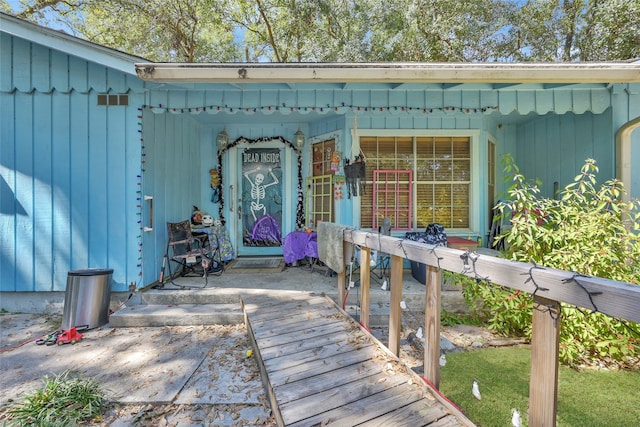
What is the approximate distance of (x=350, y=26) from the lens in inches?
426

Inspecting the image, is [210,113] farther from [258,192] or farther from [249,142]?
[258,192]

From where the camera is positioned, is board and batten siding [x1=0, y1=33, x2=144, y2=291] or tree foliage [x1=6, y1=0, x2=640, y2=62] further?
tree foliage [x1=6, y1=0, x2=640, y2=62]

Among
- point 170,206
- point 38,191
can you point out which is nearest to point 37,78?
point 38,191

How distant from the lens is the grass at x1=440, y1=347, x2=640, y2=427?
1824 mm

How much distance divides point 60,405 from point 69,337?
1214 mm

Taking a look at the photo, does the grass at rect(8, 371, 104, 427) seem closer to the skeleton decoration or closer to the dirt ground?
the dirt ground

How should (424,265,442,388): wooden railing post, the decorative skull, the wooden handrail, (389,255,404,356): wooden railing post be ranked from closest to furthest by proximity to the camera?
the wooden handrail → (424,265,442,388): wooden railing post → (389,255,404,356): wooden railing post → the decorative skull

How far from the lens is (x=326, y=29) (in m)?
10.5

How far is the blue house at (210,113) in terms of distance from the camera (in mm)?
2895

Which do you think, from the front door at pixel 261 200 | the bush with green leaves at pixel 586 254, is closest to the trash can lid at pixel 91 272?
the front door at pixel 261 200

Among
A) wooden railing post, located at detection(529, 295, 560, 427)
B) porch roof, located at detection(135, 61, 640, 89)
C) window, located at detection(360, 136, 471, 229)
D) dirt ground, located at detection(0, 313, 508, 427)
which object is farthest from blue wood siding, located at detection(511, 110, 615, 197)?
wooden railing post, located at detection(529, 295, 560, 427)

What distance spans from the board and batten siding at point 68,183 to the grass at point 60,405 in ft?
5.45

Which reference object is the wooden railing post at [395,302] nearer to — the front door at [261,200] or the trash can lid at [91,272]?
the trash can lid at [91,272]

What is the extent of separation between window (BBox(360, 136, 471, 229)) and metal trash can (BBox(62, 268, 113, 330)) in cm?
341
